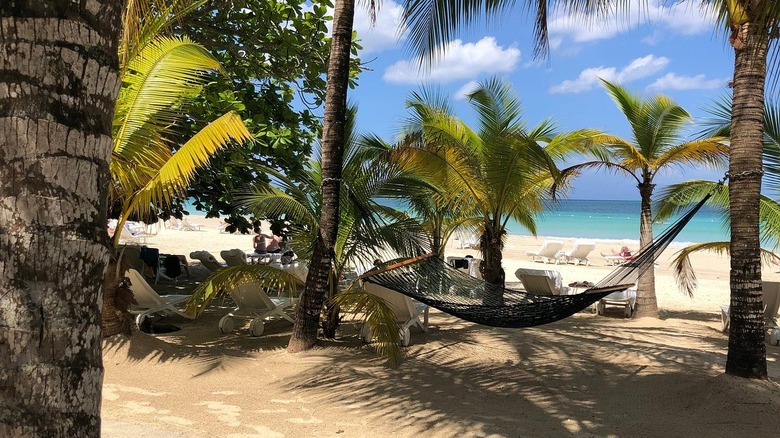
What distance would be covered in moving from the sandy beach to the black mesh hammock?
0.53 m

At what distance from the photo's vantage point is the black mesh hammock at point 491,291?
4410mm

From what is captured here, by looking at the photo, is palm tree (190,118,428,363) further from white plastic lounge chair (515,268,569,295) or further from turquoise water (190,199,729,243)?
turquoise water (190,199,729,243)

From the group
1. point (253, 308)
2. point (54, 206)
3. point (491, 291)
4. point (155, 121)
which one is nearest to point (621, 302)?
point (491, 291)

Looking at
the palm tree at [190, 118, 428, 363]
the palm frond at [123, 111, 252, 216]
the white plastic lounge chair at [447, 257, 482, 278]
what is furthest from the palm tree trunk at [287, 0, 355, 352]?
the white plastic lounge chair at [447, 257, 482, 278]

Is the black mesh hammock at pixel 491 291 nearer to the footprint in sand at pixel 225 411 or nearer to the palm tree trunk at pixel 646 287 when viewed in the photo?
the footprint in sand at pixel 225 411

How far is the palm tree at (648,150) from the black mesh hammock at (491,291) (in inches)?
126

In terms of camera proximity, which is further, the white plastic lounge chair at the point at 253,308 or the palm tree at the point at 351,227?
the white plastic lounge chair at the point at 253,308

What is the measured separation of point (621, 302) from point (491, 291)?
4.23 m

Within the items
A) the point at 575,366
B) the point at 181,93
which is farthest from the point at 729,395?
the point at 181,93

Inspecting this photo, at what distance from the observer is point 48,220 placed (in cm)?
113

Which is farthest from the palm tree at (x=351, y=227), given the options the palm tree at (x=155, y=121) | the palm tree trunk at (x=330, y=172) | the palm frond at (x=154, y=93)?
the palm frond at (x=154, y=93)

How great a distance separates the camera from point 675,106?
7.77 m

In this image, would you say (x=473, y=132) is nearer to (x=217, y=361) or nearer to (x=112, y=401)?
(x=217, y=361)

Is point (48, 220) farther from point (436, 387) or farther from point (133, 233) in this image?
point (133, 233)
